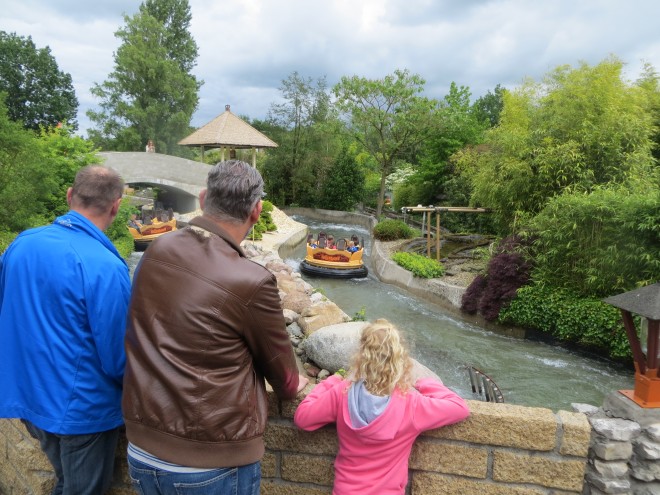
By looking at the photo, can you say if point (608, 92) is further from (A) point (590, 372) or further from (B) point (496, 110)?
(B) point (496, 110)

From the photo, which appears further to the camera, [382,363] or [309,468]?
[309,468]

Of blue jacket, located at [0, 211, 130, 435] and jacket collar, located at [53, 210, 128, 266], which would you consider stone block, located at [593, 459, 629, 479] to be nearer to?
blue jacket, located at [0, 211, 130, 435]

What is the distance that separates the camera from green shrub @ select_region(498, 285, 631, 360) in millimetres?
8773

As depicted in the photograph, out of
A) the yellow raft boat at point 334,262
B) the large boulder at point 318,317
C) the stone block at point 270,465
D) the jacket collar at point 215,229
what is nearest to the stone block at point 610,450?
the stone block at point 270,465

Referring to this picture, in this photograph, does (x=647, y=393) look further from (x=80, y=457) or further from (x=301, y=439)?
(x=80, y=457)

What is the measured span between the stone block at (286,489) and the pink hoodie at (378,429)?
10.5 inches

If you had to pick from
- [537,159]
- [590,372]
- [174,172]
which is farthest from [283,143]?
[590,372]

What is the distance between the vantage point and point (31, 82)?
3703 cm

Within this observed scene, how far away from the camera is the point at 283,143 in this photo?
3266 cm

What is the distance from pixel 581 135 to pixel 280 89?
23605 millimetres

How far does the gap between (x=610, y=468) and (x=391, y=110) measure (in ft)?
83.5

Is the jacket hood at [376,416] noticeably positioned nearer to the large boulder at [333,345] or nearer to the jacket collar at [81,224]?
the jacket collar at [81,224]

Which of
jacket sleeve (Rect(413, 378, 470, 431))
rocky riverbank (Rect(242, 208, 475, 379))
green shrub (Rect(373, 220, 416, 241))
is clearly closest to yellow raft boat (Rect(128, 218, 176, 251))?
rocky riverbank (Rect(242, 208, 475, 379))

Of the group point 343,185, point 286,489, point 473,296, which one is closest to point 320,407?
point 286,489
